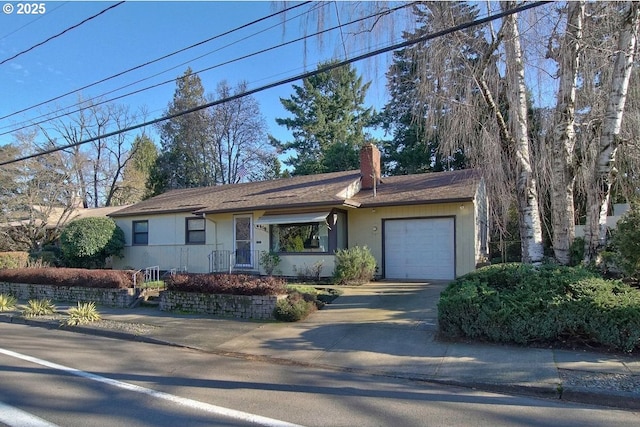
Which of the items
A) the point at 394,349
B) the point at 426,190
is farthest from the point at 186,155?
the point at 394,349

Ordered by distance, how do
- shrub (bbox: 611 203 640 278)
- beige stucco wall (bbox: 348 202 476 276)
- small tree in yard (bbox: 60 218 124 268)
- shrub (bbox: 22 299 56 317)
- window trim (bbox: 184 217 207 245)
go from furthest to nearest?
small tree in yard (bbox: 60 218 124 268) < window trim (bbox: 184 217 207 245) < beige stucco wall (bbox: 348 202 476 276) < shrub (bbox: 22 299 56 317) < shrub (bbox: 611 203 640 278)

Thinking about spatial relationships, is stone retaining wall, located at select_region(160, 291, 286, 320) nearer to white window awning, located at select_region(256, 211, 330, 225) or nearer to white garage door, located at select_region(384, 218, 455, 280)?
white window awning, located at select_region(256, 211, 330, 225)

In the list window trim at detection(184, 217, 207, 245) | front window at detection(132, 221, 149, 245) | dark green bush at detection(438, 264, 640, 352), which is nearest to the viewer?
dark green bush at detection(438, 264, 640, 352)

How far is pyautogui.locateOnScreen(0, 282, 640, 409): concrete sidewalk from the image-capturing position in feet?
18.7

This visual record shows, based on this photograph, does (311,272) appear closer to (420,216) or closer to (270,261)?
(270,261)

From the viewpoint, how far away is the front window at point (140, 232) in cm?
2061

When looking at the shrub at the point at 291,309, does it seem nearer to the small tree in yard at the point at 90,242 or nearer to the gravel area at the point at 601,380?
the gravel area at the point at 601,380

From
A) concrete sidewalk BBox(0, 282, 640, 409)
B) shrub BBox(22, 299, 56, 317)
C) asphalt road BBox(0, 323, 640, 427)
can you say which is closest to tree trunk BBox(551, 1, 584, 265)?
concrete sidewalk BBox(0, 282, 640, 409)

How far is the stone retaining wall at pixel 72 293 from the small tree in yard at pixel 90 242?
120 inches

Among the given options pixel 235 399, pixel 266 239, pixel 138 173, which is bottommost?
pixel 235 399

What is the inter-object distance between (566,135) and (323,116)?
30.0 metres

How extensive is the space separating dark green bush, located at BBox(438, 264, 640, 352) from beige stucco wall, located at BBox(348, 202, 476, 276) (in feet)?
20.0

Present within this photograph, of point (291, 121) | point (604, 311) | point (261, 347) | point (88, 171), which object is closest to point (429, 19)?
point (604, 311)

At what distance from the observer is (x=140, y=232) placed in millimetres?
20859
